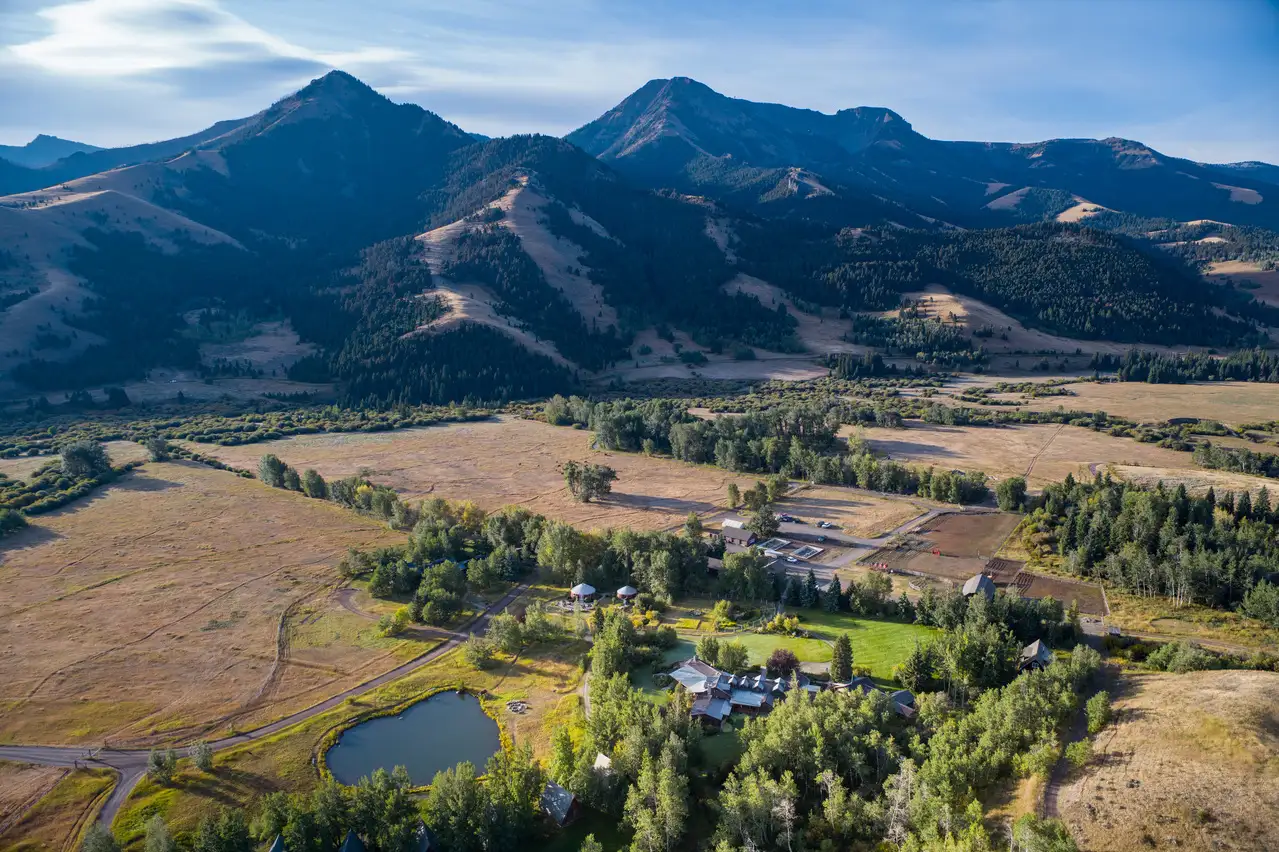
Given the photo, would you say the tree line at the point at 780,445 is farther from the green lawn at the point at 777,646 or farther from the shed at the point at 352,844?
the shed at the point at 352,844

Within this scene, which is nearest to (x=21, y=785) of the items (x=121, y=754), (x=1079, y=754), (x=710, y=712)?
(x=121, y=754)

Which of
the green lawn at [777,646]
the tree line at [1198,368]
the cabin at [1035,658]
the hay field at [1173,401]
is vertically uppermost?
the tree line at [1198,368]

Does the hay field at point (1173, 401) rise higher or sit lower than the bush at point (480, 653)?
higher

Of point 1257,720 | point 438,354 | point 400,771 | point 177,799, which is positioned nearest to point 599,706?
point 400,771

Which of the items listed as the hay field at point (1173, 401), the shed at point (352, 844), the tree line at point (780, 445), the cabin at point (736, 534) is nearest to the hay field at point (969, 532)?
the tree line at point (780, 445)

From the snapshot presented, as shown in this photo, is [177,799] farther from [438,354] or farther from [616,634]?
[438,354]

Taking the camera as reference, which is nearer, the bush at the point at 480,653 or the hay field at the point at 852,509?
the bush at the point at 480,653

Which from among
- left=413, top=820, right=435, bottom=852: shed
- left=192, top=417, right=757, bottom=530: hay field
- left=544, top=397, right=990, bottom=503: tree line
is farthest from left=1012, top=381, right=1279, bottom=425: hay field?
left=413, top=820, right=435, bottom=852: shed

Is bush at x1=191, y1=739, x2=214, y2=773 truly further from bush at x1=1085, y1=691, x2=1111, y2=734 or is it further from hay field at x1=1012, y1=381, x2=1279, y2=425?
hay field at x1=1012, y1=381, x2=1279, y2=425
